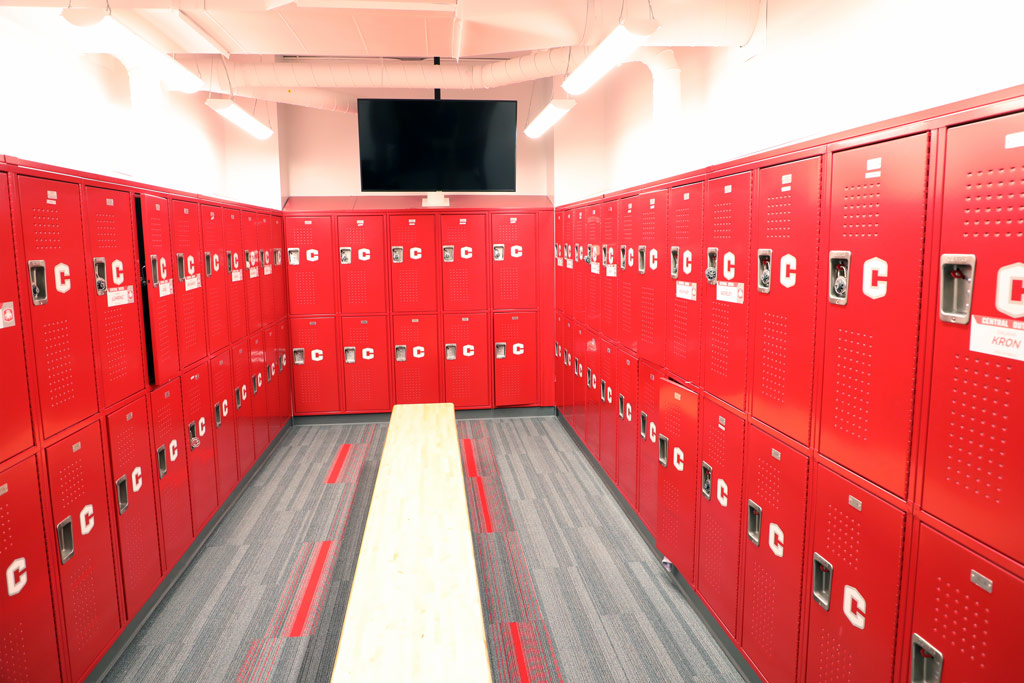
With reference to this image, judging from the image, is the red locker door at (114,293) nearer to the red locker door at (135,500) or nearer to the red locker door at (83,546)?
the red locker door at (135,500)

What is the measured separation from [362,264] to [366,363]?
3.63 ft

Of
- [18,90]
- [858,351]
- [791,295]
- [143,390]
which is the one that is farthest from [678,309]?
[18,90]

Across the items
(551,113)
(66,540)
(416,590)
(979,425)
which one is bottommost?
(416,590)

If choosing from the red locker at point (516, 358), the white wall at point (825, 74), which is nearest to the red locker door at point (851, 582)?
the white wall at point (825, 74)

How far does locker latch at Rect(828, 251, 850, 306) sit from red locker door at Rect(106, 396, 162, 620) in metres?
3.17

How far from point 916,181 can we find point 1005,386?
0.62m

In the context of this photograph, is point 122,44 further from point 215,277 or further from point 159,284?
point 215,277

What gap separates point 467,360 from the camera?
22.5 feet

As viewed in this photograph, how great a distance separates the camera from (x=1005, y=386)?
57.0 inches

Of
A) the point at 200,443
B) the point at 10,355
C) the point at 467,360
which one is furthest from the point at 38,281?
the point at 467,360

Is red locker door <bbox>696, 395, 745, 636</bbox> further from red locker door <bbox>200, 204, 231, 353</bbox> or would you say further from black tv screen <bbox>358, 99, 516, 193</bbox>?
black tv screen <bbox>358, 99, 516, 193</bbox>

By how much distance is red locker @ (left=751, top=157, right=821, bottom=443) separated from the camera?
2.21m

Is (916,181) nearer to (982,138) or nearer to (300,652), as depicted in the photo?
(982,138)

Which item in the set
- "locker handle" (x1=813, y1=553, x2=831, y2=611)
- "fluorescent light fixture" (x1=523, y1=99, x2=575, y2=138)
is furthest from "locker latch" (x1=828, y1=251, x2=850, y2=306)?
"fluorescent light fixture" (x1=523, y1=99, x2=575, y2=138)
